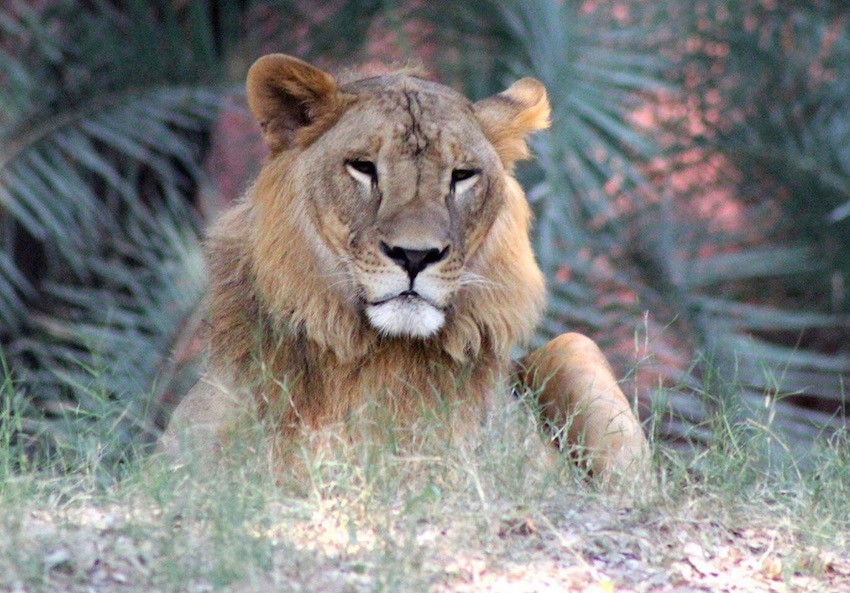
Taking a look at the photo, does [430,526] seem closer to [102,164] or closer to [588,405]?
[588,405]

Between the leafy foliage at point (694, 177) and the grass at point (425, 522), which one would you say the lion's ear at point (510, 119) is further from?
the leafy foliage at point (694, 177)

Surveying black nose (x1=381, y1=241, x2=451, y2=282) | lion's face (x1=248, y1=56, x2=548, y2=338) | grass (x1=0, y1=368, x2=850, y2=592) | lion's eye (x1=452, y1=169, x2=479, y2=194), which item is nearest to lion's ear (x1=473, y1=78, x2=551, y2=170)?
lion's face (x1=248, y1=56, x2=548, y2=338)

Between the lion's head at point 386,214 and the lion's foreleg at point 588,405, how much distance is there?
0.27 m

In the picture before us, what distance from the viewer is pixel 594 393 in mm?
4852

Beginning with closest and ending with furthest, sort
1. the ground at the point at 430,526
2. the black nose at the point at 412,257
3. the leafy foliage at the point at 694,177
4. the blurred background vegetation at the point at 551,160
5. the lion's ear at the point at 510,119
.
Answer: the ground at the point at 430,526, the black nose at the point at 412,257, the lion's ear at the point at 510,119, the blurred background vegetation at the point at 551,160, the leafy foliage at the point at 694,177

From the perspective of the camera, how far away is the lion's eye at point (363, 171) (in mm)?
4559

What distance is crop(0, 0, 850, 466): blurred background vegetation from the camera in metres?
9.00

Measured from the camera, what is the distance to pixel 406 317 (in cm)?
437

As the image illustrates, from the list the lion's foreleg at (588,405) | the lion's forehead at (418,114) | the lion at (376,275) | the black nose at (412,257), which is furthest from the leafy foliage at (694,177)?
the black nose at (412,257)

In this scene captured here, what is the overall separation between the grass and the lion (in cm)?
30

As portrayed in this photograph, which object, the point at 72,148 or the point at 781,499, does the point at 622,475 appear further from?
the point at 72,148

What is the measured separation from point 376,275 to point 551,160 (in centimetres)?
447

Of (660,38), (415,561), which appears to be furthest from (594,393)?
(660,38)

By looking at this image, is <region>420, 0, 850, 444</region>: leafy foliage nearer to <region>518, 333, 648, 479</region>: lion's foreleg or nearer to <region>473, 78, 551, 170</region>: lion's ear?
<region>518, 333, 648, 479</region>: lion's foreleg
